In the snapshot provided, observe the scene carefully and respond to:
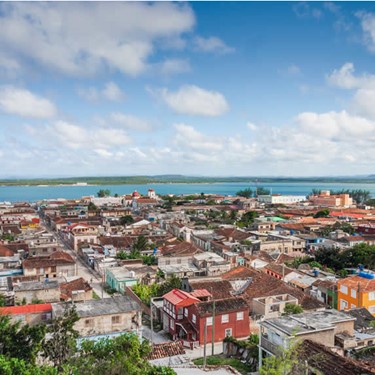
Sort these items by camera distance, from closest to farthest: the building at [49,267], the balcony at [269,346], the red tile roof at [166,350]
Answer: the balcony at [269,346]
the red tile roof at [166,350]
the building at [49,267]

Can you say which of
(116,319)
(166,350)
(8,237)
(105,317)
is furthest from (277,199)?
(166,350)

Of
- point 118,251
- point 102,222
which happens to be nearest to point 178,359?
point 118,251

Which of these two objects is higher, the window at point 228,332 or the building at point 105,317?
the building at point 105,317

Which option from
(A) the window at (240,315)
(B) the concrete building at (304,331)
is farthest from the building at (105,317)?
(B) the concrete building at (304,331)

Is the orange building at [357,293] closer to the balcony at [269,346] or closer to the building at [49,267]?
the balcony at [269,346]

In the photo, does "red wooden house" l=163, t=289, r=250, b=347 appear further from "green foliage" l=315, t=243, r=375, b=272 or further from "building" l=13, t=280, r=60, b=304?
"green foliage" l=315, t=243, r=375, b=272
